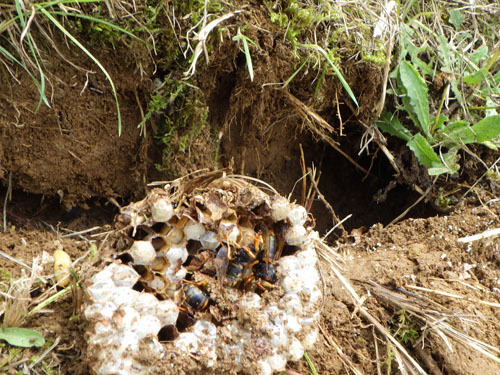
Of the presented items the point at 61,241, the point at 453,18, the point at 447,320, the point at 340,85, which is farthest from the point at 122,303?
the point at 453,18

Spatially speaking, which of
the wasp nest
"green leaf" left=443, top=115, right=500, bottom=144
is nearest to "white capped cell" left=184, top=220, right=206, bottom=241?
the wasp nest

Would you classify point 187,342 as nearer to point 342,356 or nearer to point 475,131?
point 342,356

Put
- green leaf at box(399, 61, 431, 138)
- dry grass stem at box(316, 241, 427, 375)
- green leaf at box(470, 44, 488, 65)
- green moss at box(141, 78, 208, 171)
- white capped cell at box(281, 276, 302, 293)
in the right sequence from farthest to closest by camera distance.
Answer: green leaf at box(470, 44, 488, 65)
green leaf at box(399, 61, 431, 138)
green moss at box(141, 78, 208, 171)
dry grass stem at box(316, 241, 427, 375)
white capped cell at box(281, 276, 302, 293)

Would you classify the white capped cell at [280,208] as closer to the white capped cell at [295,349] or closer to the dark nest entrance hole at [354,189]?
the white capped cell at [295,349]

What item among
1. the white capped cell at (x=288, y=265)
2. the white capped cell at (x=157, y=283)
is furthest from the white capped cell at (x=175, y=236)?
the white capped cell at (x=288, y=265)

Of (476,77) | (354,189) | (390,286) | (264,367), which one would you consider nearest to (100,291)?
(264,367)

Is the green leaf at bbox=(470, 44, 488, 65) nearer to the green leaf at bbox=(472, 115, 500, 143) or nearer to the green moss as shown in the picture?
the green leaf at bbox=(472, 115, 500, 143)

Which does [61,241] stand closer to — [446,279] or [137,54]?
[137,54]
